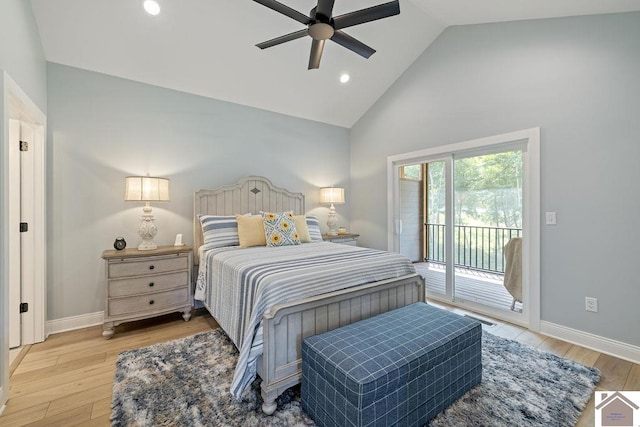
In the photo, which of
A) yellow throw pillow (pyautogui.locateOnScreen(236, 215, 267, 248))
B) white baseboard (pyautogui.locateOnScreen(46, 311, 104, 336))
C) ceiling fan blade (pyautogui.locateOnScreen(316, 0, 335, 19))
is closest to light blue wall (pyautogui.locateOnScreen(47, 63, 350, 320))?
white baseboard (pyautogui.locateOnScreen(46, 311, 104, 336))

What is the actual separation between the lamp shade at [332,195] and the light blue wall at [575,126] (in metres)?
1.82

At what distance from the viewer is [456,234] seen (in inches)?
→ 140

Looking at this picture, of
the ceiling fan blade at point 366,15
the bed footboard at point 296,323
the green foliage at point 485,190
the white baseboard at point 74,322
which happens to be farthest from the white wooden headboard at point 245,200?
the ceiling fan blade at point 366,15

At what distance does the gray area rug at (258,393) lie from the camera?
162 cm

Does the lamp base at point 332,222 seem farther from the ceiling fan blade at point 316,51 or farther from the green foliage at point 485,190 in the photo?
the ceiling fan blade at point 316,51

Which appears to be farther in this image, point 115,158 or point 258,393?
point 115,158

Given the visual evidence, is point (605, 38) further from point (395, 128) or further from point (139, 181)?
point (139, 181)

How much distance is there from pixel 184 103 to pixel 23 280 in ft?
7.87

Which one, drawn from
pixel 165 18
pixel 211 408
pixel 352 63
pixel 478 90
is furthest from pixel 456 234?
pixel 165 18

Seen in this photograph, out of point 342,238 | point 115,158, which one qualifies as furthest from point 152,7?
point 342,238

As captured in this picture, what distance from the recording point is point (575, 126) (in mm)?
2527

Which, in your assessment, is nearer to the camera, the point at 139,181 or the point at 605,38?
the point at 605,38

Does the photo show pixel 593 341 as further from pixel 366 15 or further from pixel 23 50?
pixel 23 50

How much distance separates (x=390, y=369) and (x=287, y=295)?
73 centimetres
